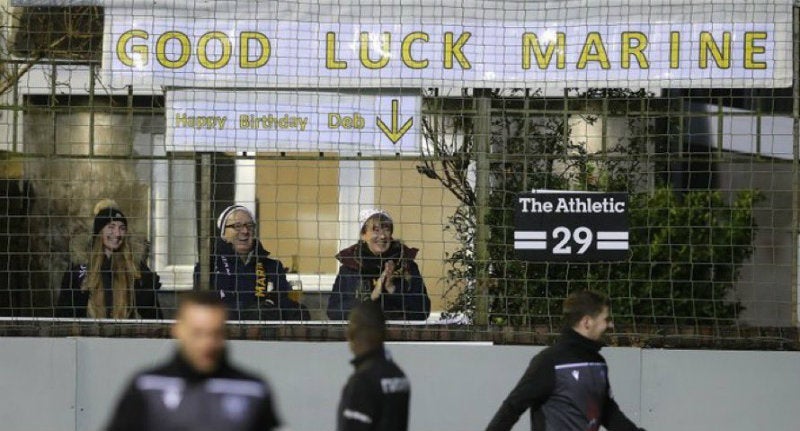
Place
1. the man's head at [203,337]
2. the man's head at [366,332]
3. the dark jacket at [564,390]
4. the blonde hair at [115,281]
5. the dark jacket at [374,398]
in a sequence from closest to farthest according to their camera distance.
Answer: the man's head at [203,337] < the dark jacket at [374,398] < the man's head at [366,332] < the dark jacket at [564,390] < the blonde hair at [115,281]

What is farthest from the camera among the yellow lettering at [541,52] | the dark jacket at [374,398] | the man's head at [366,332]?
the yellow lettering at [541,52]

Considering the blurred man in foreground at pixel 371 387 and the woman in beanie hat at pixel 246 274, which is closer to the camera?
the blurred man in foreground at pixel 371 387

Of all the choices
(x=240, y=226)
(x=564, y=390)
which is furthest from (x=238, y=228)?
(x=564, y=390)

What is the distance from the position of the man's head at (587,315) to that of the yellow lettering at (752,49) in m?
3.34

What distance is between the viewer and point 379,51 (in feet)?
32.3

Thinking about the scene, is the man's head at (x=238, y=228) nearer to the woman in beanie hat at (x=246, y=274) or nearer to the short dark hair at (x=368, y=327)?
the woman in beanie hat at (x=246, y=274)

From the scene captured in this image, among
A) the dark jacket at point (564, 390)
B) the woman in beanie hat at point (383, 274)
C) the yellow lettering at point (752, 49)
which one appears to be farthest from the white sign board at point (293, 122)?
the dark jacket at point (564, 390)

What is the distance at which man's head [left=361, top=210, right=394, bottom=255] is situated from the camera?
9.87m

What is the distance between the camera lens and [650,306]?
9.99 meters

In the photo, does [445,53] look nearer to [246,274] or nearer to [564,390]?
[246,274]

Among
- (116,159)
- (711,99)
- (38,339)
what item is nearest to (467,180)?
(711,99)

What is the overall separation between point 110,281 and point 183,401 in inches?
205

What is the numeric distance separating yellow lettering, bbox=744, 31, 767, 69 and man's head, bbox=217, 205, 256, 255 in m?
3.57

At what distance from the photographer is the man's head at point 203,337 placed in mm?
5008
